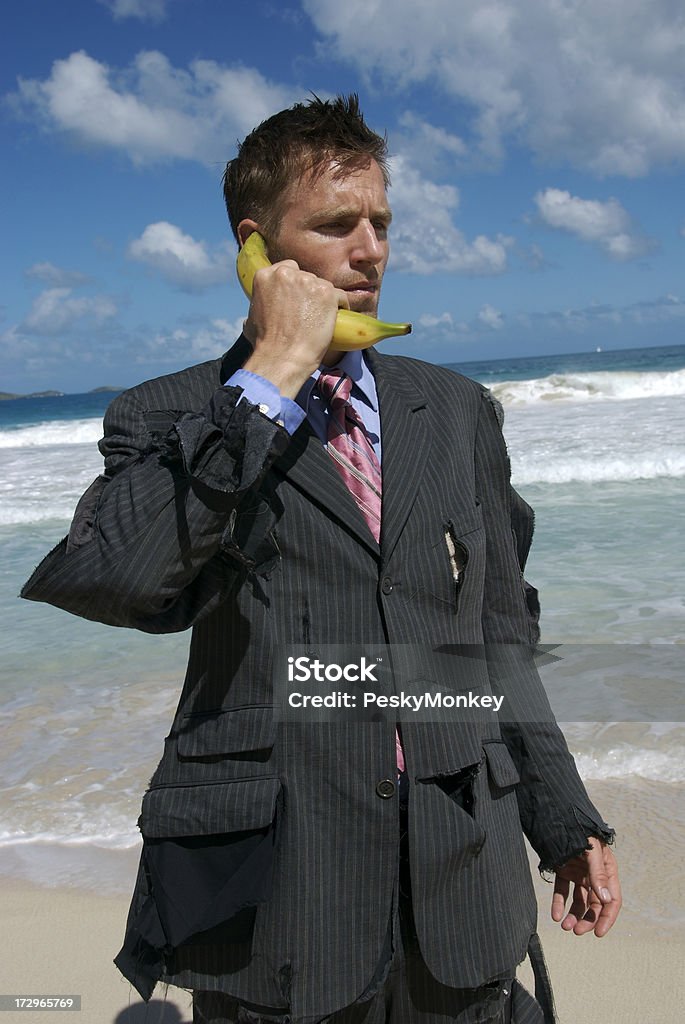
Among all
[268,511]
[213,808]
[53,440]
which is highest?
[268,511]

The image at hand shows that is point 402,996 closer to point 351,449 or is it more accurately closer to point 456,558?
point 456,558

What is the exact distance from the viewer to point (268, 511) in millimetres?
1562

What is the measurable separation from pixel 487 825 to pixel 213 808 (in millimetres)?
502

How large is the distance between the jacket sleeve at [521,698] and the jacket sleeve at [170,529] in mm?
611

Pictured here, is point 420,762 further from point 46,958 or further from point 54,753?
point 54,753

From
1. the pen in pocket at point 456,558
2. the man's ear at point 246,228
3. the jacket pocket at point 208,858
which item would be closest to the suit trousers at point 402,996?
the jacket pocket at point 208,858

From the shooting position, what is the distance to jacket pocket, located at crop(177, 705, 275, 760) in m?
1.58

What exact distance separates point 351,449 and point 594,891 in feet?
3.34

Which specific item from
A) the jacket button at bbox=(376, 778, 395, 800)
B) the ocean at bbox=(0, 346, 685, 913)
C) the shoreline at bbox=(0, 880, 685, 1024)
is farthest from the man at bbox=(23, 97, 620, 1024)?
the shoreline at bbox=(0, 880, 685, 1024)

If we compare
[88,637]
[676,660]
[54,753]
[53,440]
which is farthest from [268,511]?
[53,440]

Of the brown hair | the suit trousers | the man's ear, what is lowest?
the suit trousers

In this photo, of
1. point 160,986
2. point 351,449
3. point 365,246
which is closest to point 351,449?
point 351,449

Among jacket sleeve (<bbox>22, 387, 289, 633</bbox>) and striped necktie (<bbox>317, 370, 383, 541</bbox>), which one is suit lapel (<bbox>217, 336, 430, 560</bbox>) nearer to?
striped necktie (<bbox>317, 370, 383, 541</bbox>)

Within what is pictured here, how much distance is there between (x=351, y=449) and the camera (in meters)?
1.79
